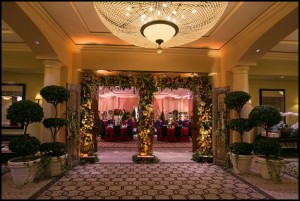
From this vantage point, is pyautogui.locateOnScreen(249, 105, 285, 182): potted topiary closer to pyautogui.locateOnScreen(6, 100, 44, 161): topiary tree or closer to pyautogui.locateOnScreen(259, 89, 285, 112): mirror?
pyautogui.locateOnScreen(259, 89, 285, 112): mirror

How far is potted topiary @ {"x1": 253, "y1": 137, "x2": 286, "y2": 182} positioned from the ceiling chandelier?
267 centimetres

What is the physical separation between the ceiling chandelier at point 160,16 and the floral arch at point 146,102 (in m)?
2.78

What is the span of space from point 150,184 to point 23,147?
7.86 feet

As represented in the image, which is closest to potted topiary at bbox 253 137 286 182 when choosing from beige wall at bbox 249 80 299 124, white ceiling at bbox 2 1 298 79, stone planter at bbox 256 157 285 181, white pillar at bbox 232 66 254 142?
stone planter at bbox 256 157 285 181

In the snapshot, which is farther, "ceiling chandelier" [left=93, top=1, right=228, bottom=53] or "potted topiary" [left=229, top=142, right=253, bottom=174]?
"potted topiary" [left=229, top=142, right=253, bottom=174]

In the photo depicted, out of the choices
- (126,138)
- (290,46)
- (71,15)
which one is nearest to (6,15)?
(71,15)

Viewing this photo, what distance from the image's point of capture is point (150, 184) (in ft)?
14.4

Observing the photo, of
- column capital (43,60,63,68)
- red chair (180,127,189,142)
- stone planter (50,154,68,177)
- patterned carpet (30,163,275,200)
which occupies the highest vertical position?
column capital (43,60,63,68)

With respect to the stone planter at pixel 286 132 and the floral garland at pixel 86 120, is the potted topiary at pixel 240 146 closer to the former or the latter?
the stone planter at pixel 286 132

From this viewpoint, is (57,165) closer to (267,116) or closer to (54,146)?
(54,146)

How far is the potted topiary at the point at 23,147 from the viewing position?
160 inches

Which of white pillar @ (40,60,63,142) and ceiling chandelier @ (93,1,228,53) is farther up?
ceiling chandelier @ (93,1,228,53)

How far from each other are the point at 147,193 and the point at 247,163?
2.48 m

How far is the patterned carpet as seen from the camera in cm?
377
